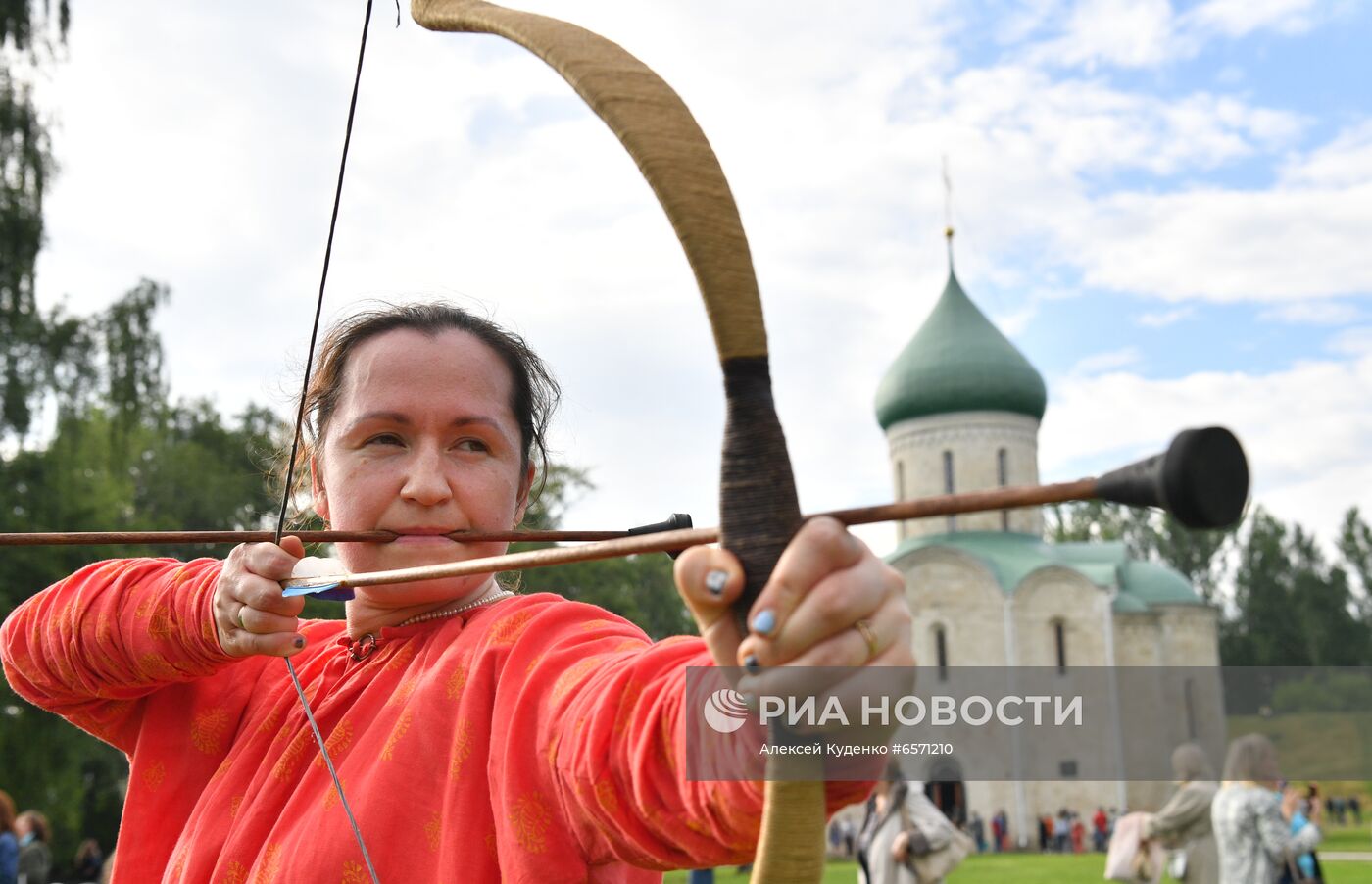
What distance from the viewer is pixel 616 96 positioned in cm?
114

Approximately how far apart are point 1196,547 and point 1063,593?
2118 cm

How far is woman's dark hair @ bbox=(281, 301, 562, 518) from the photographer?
6.21ft

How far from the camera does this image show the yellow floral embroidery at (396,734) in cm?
156

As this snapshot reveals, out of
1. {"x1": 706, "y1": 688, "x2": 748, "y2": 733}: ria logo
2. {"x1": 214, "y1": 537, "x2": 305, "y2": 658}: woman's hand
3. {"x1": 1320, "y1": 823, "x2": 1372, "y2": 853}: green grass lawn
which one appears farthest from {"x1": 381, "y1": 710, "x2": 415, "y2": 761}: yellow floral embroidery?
{"x1": 1320, "y1": 823, "x2": 1372, "y2": 853}: green grass lawn

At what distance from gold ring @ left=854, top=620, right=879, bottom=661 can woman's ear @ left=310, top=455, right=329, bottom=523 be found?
131 cm

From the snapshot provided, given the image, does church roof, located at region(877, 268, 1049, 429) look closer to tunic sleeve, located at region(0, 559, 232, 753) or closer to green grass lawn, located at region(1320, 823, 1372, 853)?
green grass lawn, located at region(1320, 823, 1372, 853)

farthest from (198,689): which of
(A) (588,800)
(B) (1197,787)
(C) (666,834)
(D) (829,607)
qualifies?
(B) (1197,787)

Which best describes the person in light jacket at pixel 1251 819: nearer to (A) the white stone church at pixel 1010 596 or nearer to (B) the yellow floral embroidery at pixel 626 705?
(B) the yellow floral embroidery at pixel 626 705

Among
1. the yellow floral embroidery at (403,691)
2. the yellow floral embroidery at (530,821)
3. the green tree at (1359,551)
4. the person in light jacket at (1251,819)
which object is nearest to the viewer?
the yellow floral embroidery at (530,821)

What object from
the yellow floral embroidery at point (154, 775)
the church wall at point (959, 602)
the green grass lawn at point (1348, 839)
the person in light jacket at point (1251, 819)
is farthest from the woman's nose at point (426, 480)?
the green grass lawn at point (1348, 839)

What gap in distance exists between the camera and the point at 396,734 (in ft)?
5.18

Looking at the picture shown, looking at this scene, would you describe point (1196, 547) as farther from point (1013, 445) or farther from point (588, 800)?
point (588, 800)

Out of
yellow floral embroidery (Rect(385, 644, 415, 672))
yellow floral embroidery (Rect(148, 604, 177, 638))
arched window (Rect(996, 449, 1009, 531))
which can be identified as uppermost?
arched window (Rect(996, 449, 1009, 531))

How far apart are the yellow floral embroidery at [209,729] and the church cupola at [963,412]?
2657 centimetres
